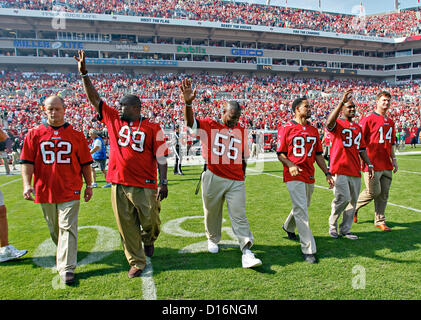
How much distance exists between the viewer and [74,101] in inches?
1073

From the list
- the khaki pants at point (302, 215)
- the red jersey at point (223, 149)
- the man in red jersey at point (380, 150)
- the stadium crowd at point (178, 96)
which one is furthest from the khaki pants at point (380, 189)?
the stadium crowd at point (178, 96)

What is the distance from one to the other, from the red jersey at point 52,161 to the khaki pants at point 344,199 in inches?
139

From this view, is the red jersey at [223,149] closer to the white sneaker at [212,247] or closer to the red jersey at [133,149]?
the red jersey at [133,149]

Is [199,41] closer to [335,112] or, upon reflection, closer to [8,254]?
[335,112]

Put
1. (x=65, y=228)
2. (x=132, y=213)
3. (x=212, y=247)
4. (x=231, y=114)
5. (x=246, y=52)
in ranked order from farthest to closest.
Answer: (x=246, y=52), (x=212, y=247), (x=231, y=114), (x=132, y=213), (x=65, y=228)

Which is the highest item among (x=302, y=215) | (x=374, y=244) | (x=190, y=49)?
(x=190, y=49)

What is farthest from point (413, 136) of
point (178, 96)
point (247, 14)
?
point (247, 14)

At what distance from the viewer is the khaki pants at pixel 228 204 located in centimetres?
360

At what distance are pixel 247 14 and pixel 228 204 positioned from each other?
50.2m

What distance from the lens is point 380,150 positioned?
485 centimetres

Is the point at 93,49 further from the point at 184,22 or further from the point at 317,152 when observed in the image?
the point at 317,152
